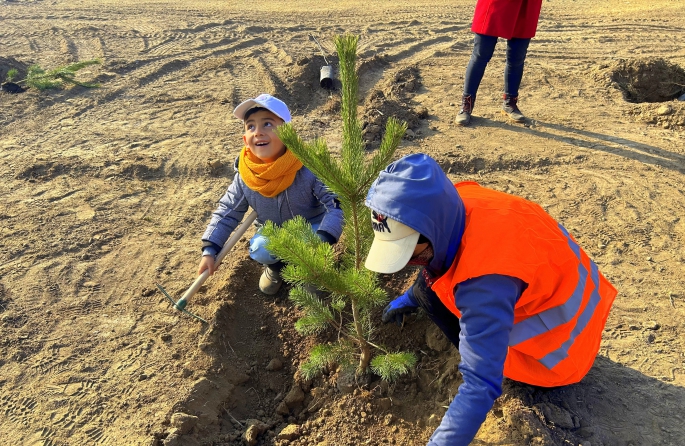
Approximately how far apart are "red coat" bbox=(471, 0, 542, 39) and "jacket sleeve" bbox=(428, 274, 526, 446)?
3539 mm

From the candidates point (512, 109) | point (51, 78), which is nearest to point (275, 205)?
point (512, 109)

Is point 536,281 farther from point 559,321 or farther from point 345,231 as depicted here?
point 345,231

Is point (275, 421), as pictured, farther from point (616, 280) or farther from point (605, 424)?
point (616, 280)

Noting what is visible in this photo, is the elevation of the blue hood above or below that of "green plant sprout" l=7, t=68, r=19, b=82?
above

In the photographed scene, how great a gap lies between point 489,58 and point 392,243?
366 centimetres

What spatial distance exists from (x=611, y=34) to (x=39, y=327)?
8.44 m

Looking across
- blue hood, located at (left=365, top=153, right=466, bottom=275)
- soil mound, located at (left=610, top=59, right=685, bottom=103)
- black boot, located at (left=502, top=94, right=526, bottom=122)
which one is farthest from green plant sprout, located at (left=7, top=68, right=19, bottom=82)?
soil mound, located at (left=610, top=59, right=685, bottom=103)

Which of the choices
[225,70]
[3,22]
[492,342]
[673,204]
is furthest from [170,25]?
[492,342]

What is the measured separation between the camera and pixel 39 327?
3131 millimetres

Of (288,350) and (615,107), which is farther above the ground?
(615,107)

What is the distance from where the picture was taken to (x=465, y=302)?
172 cm

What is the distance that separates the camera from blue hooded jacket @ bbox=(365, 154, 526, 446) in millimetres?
1654

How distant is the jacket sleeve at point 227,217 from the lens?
3.18 m

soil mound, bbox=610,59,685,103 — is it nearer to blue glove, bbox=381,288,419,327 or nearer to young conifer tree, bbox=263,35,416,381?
blue glove, bbox=381,288,419,327
